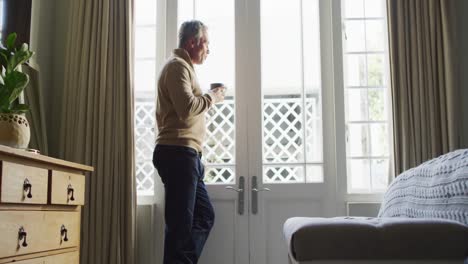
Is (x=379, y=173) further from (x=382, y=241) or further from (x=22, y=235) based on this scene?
(x=22, y=235)

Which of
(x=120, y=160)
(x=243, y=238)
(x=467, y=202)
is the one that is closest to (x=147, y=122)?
(x=120, y=160)

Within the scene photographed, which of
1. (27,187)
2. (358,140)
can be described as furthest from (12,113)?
(358,140)

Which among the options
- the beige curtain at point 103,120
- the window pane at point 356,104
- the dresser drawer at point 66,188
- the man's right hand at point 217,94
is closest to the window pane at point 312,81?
the window pane at point 356,104

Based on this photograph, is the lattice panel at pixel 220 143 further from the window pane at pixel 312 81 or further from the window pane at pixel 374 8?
the window pane at pixel 374 8

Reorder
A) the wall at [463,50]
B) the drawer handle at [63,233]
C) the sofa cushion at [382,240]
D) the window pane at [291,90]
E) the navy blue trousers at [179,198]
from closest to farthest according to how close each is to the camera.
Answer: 1. the sofa cushion at [382,240]
2. the drawer handle at [63,233]
3. the navy blue trousers at [179,198]
4. the wall at [463,50]
5. the window pane at [291,90]

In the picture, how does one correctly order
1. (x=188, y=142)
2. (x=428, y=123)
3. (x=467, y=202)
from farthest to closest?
(x=428, y=123)
(x=188, y=142)
(x=467, y=202)

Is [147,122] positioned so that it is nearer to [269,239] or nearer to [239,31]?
[239,31]

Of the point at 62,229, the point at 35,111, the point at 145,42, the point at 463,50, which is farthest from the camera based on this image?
the point at 145,42

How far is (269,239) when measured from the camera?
10.2 feet

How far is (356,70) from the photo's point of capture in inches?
127

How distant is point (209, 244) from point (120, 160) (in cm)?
72

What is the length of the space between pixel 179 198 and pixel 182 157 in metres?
0.20

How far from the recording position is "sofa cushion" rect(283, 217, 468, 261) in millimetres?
1282

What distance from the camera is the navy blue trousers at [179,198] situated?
8.44 feet
